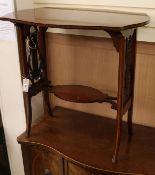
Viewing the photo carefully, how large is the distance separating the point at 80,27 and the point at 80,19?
0.42 ft

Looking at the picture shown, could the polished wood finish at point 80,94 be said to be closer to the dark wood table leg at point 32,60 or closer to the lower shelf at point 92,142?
the dark wood table leg at point 32,60

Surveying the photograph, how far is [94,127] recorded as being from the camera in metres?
1.60

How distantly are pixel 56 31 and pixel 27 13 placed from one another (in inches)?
11.4

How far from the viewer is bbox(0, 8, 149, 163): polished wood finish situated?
1.12 meters

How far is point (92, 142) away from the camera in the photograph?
1464 mm

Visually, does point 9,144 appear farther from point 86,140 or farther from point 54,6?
point 54,6

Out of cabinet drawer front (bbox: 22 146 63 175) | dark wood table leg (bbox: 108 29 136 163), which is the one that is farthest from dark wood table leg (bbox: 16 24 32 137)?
dark wood table leg (bbox: 108 29 136 163)

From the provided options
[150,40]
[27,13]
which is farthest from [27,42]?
[150,40]

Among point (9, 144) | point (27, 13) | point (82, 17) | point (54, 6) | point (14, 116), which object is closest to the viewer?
point (82, 17)

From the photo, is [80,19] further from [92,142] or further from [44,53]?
[92,142]

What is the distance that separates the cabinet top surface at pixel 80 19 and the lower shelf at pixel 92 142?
621 millimetres

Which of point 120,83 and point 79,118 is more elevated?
point 120,83

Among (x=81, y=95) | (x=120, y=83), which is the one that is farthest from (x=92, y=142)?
(x=120, y=83)

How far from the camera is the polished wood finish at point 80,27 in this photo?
1.12m
